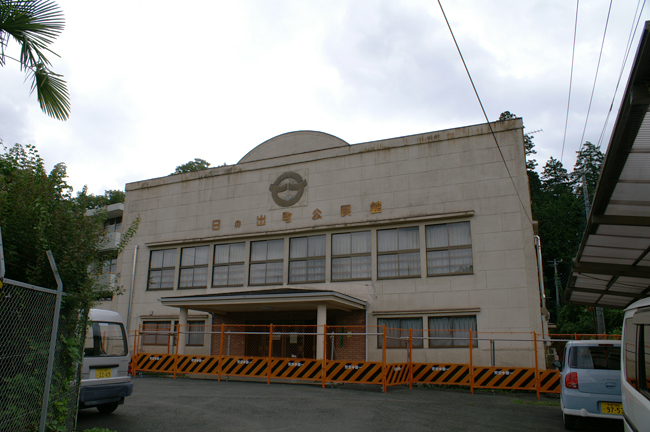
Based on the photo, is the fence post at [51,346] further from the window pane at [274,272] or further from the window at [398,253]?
the window pane at [274,272]

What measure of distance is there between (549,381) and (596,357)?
6.48 meters

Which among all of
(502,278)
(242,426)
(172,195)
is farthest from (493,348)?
(172,195)

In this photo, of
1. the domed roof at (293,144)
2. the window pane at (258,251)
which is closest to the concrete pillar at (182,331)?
the window pane at (258,251)

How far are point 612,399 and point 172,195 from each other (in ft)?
66.4

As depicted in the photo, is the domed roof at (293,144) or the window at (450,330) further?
the domed roof at (293,144)

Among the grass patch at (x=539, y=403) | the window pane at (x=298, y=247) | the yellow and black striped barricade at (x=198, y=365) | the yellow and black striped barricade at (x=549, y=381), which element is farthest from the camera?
the window pane at (x=298, y=247)

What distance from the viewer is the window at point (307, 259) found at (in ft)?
63.7

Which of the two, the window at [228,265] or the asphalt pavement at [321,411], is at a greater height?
the window at [228,265]

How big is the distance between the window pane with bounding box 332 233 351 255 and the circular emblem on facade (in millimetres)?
2527

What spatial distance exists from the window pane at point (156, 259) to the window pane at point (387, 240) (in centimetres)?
1082

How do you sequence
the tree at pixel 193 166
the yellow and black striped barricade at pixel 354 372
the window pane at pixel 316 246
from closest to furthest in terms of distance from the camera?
the yellow and black striped barricade at pixel 354 372
the window pane at pixel 316 246
the tree at pixel 193 166

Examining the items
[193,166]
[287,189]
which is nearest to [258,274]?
[287,189]

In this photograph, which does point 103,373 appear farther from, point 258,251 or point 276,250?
point 258,251

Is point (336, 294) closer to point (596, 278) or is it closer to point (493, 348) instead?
point (493, 348)
